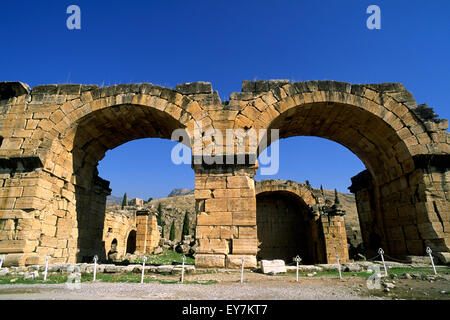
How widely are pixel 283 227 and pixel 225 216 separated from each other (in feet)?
33.2

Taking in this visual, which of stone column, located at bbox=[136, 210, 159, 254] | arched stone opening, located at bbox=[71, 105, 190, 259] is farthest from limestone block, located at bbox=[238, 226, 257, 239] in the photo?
stone column, located at bbox=[136, 210, 159, 254]

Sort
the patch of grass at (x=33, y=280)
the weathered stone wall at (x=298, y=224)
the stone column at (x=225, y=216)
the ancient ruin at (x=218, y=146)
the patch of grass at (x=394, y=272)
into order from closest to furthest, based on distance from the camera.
A: the patch of grass at (x=33, y=280) < the patch of grass at (x=394, y=272) < the stone column at (x=225, y=216) < the ancient ruin at (x=218, y=146) < the weathered stone wall at (x=298, y=224)

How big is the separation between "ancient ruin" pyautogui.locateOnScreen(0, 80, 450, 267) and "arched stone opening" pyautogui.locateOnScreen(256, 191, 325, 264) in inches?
231

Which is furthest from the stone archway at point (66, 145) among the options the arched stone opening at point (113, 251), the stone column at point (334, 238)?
the stone column at point (334, 238)

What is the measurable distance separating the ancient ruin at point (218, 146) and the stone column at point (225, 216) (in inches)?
1.0

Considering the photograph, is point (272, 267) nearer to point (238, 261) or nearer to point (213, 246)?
point (238, 261)

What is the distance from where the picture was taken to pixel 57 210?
8469 millimetres

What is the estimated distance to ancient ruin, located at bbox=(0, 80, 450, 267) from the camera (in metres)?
7.16

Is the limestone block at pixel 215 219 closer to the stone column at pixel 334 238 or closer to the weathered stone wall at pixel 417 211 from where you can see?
the weathered stone wall at pixel 417 211

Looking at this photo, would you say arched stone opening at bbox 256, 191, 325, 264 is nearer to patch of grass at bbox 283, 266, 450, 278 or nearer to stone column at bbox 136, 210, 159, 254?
stone column at bbox 136, 210, 159, 254

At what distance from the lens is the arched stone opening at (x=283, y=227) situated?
51.1 feet

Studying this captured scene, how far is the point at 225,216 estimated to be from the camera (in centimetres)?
702

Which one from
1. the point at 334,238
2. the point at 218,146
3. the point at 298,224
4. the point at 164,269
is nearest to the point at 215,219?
the point at 164,269
